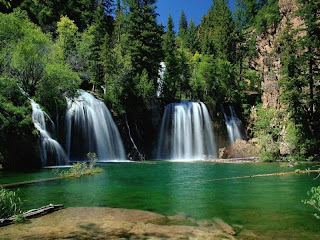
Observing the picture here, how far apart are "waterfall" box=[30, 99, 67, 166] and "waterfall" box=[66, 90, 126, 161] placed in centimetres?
428

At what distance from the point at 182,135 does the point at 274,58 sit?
17.0 meters

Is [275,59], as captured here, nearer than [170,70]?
Yes

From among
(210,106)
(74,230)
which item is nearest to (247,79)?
(210,106)

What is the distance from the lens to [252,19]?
5734cm

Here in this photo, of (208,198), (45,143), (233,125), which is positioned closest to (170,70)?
(233,125)

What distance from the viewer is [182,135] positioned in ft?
124

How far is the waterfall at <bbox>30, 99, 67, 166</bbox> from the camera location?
22.7m

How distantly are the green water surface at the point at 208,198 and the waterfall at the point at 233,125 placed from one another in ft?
77.3

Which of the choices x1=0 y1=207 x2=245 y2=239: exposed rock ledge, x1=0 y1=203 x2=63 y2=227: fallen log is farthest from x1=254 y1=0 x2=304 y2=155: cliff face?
x1=0 y1=203 x2=63 y2=227: fallen log

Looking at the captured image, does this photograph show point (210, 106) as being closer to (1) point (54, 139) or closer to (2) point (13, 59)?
(1) point (54, 139)

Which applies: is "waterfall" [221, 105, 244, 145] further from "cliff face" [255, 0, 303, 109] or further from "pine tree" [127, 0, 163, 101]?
"pine tree" [127, 0, 163, 101]

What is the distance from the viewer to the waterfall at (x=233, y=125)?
3972 cm

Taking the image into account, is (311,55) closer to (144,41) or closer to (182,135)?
(182,135)

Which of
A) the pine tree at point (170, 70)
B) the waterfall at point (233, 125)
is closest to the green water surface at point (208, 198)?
the waterfall at point (233, 125)
